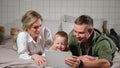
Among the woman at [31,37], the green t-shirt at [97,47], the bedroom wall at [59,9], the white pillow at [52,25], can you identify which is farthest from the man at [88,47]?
the bedroom wall at [59,9]

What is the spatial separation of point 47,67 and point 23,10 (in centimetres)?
194

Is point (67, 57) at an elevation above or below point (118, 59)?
above

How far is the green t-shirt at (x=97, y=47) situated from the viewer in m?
1.61

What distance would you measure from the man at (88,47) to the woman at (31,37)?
36cm

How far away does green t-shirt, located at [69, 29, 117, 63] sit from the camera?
5.28 feet

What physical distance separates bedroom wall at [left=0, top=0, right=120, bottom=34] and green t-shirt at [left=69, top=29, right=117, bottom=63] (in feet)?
5.20

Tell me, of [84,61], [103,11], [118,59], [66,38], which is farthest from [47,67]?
[103,11]

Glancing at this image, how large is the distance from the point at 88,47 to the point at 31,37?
65 cm

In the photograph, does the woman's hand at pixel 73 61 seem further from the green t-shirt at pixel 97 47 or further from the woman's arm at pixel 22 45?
the woman's arm at pixel 22 45

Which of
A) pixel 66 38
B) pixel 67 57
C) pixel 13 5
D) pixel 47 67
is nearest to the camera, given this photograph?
pixel 67 57

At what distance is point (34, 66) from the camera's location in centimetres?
168

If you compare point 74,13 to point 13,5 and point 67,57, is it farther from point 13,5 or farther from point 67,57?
point 67,57

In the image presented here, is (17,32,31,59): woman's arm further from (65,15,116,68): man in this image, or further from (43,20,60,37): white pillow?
(43,20,60,37): white pillow

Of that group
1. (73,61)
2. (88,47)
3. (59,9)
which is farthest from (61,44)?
(59,9)
